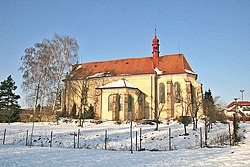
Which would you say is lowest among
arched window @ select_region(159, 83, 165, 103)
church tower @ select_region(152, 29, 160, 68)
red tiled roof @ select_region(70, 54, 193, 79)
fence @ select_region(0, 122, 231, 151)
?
fence @ select_region(0, 122, 231, 151)

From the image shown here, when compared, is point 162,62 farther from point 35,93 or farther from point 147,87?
point 35,93

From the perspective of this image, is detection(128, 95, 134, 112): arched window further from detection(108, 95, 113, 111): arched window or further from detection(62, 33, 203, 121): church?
detection(108, 95, 113, 111): arched window

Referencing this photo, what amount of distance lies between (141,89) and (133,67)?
4.90 m

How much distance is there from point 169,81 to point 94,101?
532 inches

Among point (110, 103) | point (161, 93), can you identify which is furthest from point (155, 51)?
point (110, 103)

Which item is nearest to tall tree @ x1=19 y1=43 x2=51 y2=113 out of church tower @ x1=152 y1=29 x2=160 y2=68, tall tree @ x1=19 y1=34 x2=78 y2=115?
tall tree @ x1=19 y1=34 x2=78 y2=115

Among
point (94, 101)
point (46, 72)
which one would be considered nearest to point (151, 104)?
point (94, 101)

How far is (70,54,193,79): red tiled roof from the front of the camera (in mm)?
41031

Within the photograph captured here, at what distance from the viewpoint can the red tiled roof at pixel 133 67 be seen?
41031 mm

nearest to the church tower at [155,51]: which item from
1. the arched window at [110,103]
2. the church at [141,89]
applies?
the church at [141,89]

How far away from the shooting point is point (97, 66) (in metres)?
47.6

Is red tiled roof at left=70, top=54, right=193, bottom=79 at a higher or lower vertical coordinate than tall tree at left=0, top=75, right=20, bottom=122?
higher

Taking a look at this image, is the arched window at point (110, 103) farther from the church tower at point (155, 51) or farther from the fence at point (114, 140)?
the fence at point (114, 140)

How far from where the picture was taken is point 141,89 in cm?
4091
